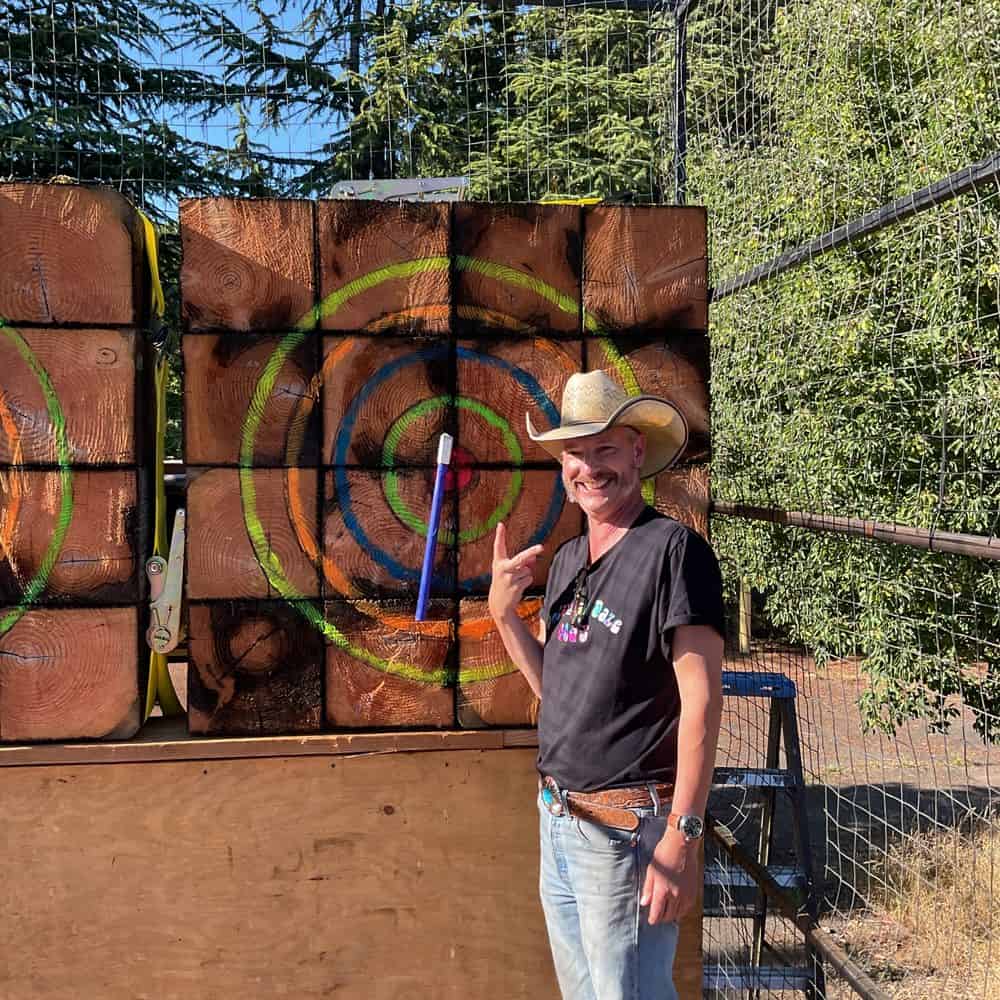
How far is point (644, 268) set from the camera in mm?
2615

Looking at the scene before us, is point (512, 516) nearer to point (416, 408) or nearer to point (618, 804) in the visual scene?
Result: point (416, 408)

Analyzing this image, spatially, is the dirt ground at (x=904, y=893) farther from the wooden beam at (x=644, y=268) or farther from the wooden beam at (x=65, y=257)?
the wooden beam at (x=65, y=257)

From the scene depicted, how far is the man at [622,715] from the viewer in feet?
6.56

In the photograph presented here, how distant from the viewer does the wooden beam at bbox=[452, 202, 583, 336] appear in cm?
257

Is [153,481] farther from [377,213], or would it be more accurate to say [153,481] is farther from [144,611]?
[377,213]

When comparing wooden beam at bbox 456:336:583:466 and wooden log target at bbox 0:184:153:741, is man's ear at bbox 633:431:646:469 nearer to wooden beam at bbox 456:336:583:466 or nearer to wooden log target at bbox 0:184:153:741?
wooden beam at bbox 456:336:583:466

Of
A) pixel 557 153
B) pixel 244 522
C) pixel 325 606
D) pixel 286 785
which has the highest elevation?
pixel 557 153

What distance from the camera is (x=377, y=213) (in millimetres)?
2549

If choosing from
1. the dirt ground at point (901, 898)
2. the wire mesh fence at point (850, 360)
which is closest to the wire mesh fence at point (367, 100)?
the wire mesh fence at point (850, 360)

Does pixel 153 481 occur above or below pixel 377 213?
below

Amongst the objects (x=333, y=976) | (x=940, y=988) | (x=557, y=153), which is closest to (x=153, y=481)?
(x=333, y=976)

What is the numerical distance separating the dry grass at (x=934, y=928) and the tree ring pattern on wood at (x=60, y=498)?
3348 millimetres

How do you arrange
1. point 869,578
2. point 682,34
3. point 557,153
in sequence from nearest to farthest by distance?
1. point 682,34
2. point 869,578
3. point 557,153

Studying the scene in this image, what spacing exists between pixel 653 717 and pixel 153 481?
139cm
